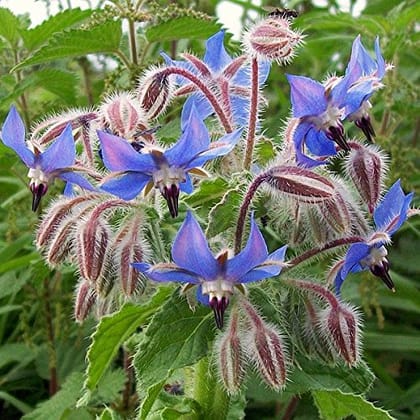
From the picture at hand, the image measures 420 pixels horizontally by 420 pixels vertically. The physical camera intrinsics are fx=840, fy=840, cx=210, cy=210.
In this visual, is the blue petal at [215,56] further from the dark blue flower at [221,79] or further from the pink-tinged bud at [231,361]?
the pink-tinged bud at [231,361]

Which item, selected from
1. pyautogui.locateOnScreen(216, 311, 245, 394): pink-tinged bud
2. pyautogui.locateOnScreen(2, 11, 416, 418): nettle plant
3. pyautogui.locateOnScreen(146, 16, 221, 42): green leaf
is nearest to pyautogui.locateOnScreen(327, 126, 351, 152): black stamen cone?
pyautogui.locateOnScreen(2, 11, 416, 418): nettle plant

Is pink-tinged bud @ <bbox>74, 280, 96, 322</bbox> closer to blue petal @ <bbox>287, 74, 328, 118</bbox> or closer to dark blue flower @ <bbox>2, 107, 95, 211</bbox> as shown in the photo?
dark blue flower @ <bbox>2, 107, 95, 211</bbox>

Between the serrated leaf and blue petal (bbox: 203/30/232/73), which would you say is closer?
blue petal (bbox: 203/30/232/73)

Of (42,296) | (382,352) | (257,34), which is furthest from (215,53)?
(382,352)

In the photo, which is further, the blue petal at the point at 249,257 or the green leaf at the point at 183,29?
the green leaf at the point at 183,29

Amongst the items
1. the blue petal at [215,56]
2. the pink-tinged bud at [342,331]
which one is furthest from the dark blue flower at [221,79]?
the pink-tinged bud at [342,331]

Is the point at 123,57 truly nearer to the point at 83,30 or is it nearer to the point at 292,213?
the point at 83,30

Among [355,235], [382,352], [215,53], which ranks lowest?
[382,352]
